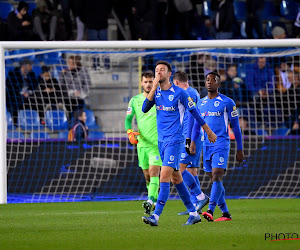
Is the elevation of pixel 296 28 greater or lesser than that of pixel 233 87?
greater

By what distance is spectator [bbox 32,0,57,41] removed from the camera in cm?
1620

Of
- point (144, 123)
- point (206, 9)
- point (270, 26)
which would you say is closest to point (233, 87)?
point (270, 26)

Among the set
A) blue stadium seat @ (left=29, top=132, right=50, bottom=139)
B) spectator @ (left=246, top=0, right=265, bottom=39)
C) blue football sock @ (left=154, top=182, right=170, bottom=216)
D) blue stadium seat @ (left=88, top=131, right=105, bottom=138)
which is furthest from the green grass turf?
spectator @ (left=246, top=0, right=265, bottom=39)

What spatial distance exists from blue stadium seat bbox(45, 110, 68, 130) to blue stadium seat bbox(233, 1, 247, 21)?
20.5 feet

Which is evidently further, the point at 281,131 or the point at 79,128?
the point at 281,131

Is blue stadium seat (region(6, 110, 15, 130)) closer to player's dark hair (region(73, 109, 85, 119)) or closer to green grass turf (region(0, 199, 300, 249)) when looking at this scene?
player's dark hair (region(73, 109, 85, 119))

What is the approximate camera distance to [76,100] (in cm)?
1474

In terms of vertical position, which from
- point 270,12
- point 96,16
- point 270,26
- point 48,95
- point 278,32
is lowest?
point 48,95

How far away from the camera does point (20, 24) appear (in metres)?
16.2

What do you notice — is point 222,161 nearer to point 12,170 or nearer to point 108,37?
point 12,170

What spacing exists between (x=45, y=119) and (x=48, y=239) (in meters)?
7.87

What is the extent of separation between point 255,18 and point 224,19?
85 cm

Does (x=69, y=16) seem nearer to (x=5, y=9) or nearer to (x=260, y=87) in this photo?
(x=5, y=9)

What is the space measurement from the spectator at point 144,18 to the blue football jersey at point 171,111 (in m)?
8.73
